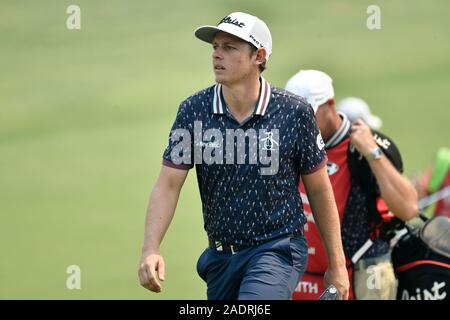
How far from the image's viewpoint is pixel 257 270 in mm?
5711

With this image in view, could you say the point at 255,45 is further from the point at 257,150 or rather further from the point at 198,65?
the point at 198,65

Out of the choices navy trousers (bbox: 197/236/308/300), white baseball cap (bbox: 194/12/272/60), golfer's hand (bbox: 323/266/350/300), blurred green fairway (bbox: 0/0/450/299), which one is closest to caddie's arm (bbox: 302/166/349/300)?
golfer's hand (bbox: 323/266/350/300)

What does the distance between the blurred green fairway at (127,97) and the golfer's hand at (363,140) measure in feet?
8.19

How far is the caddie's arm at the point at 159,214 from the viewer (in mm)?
5643

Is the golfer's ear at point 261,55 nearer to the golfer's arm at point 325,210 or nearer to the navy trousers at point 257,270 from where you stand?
the golfer's arm at point 325,210

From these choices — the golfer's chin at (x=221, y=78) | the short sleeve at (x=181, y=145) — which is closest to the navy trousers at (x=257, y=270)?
the short sleeve at (x=181, y=145)

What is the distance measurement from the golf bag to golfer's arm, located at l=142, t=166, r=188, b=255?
200 centimetres

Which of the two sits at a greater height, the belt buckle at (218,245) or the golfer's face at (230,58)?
the golfer's face at (230,58)

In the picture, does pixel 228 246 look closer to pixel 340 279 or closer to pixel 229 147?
pixel 229 147

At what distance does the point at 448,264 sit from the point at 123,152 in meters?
4.74

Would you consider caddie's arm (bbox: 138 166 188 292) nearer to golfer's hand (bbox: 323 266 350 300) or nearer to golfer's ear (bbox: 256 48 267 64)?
golfer's ear (bbox: 256 48 267 64)

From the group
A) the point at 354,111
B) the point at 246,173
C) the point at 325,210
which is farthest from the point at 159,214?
the point at 354,111

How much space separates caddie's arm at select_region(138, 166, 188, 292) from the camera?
5643mm
